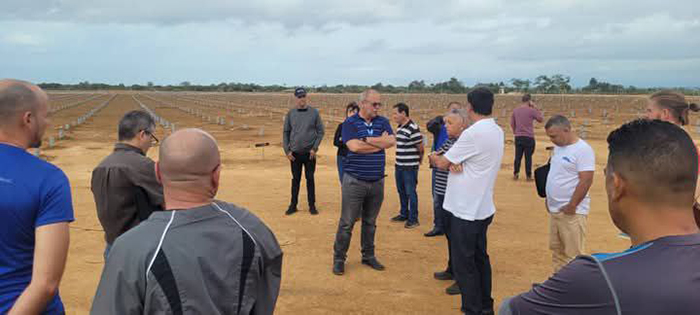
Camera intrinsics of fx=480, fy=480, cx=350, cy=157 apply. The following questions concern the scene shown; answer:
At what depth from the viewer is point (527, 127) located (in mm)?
10180

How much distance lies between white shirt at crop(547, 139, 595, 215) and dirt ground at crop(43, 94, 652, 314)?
1.16 metres

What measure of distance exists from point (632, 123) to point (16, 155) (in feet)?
7.67

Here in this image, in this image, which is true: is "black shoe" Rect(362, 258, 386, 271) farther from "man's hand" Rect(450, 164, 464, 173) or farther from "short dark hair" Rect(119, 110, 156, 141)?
"short dark hair" Rect(119, 110, 156, 141)

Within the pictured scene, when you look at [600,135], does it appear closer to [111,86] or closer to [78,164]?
[78,164]

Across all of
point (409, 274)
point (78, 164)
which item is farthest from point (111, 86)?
point (409, 274)

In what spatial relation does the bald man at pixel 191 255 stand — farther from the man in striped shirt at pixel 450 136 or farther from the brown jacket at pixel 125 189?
the man in striped shirt at pixel 450 136

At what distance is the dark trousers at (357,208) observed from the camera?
5.01 metres

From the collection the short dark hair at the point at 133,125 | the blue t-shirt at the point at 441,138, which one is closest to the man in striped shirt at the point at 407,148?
the blue t-shirt at the point at 441,138

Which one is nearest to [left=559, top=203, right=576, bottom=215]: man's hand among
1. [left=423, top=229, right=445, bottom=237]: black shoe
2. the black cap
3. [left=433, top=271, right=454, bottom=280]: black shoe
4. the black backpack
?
the black backpack

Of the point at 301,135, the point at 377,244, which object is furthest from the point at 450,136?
the point at 301,135

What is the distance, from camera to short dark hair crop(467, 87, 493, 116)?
12.5 feet

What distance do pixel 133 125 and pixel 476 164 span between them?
8.36ft

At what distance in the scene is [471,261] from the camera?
389 cm

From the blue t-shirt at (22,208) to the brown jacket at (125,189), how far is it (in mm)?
1013
